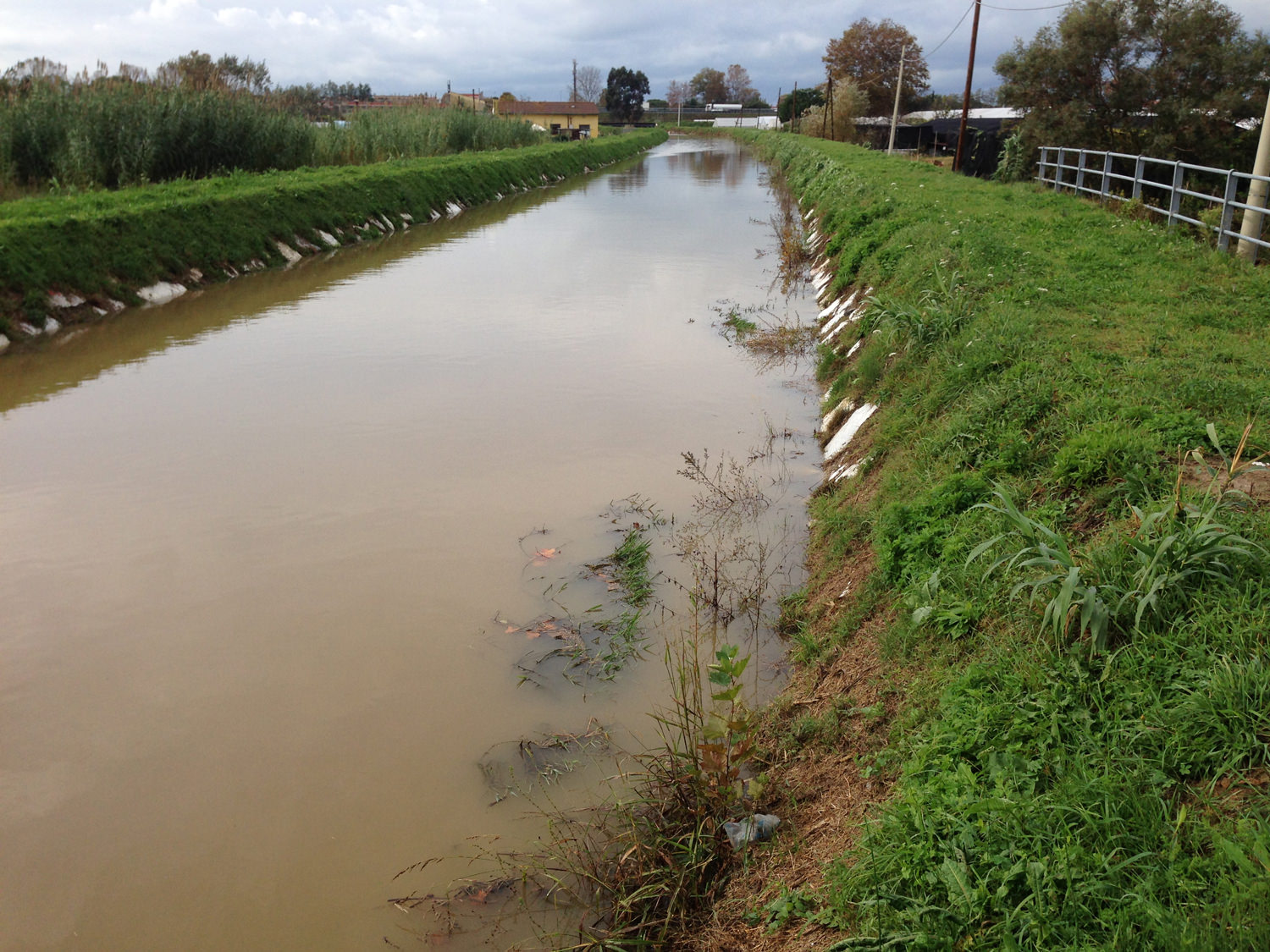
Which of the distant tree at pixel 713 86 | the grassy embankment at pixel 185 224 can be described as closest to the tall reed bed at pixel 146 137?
the grassy embankment at pixel 185 224

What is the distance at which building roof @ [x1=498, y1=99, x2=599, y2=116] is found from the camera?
3792 inches

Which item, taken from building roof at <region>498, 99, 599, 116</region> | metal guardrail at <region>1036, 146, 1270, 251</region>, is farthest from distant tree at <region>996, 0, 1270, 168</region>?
building roof at <region>498, 99, 599, 116</region>

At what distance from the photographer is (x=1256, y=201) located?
12.1 metres

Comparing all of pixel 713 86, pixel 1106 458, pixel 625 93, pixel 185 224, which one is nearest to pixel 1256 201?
pixel 1106 458

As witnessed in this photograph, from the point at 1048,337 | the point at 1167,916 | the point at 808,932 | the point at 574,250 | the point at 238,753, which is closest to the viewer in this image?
the point at 1167,916

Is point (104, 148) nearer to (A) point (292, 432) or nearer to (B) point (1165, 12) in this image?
(A) point (292, 432)

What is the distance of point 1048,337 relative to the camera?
6566 millimetres

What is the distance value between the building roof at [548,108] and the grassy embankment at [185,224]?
75.5m

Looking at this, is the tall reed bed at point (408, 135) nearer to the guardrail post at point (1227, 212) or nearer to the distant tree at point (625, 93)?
the guardrail post at point (1227, 212)

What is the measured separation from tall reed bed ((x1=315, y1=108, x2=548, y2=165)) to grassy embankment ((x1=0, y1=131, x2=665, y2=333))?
1479mm

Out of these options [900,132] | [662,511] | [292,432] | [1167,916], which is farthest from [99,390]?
[900,132]

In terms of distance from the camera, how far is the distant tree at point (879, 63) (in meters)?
81.8

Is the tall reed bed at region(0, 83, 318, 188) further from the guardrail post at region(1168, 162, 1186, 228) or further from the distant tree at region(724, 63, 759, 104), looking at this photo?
the distant tree at region(724, 63, 759, 104)

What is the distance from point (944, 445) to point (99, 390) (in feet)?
27.1
